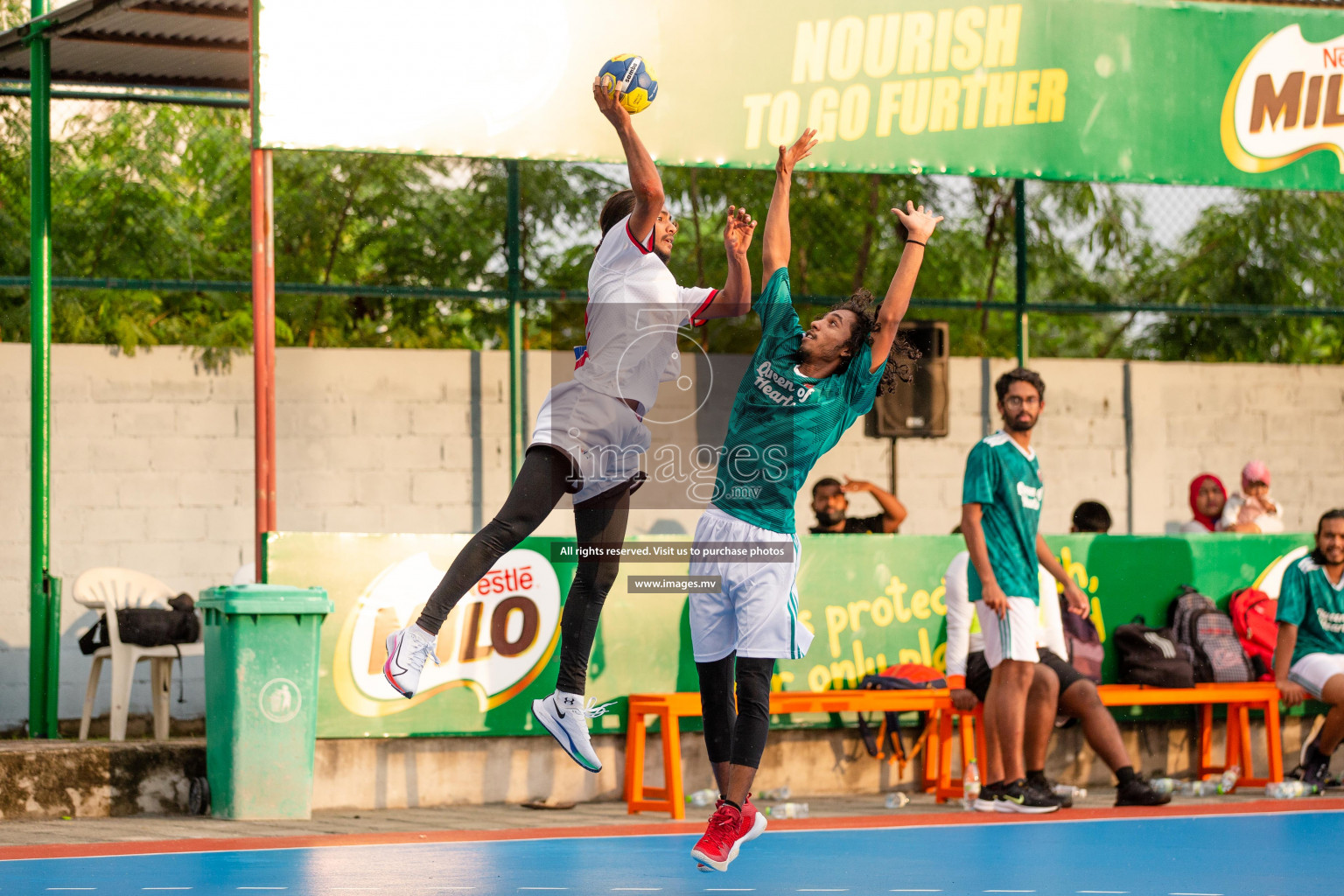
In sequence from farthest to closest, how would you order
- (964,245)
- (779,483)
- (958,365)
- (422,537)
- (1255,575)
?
(964,245)
(958,365)
(1255,575)
(422,537)
(779,483)

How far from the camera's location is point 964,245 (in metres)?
15.1

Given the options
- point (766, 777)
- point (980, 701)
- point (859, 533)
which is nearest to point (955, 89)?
point (859, 533)

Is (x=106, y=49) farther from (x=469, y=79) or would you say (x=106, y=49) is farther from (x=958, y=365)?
(x=958, y=365)

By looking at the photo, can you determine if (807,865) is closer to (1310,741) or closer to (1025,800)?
(1025,800)

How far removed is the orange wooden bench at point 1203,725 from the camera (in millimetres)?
9039

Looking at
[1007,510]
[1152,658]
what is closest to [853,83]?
[1007,510]

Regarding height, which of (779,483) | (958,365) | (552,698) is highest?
(958,365)

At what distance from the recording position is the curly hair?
18.0 ft

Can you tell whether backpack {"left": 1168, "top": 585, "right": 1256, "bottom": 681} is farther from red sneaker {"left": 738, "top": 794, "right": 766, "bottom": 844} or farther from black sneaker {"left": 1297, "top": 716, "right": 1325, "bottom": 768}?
red sneaker {"left": 738, "top": 794, "right": 766, "bottom": 844}

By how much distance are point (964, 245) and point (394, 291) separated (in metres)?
6.50

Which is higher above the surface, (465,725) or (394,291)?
(394,291)

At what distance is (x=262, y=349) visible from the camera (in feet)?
28.2

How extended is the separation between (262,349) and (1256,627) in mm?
6129

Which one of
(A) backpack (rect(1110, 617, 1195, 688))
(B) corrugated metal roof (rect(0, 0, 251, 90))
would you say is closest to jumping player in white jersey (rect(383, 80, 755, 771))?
(A) backpack (rect(1110, 617, 1195, 688))
